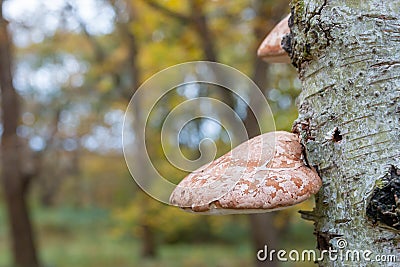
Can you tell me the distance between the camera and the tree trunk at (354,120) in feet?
2.63

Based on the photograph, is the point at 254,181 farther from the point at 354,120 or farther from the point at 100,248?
the point at 100,248

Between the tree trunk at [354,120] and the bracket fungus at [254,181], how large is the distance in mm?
40

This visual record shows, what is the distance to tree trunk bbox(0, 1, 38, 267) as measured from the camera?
736 centimetres

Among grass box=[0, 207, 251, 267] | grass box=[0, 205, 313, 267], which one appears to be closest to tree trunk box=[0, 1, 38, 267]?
grass box=[0, 207, 251, 267]

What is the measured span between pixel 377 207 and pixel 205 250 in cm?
934

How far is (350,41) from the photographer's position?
85 cm

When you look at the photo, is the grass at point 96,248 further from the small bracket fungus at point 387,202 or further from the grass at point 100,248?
the small bracket fungus at point 387,202

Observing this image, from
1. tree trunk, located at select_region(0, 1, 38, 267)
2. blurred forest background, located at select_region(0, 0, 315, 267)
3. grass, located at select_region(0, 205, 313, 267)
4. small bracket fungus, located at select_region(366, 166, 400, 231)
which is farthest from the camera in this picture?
grass, located at select_region(0, 205, 313, 267)

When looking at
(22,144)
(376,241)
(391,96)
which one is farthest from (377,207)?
(22,144)

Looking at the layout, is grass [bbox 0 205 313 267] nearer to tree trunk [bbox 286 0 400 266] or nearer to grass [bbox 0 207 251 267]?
grass [bbox 0 207 251 267]

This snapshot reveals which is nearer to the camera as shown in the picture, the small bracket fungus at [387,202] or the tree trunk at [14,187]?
the small bracket fungus at [387,202]

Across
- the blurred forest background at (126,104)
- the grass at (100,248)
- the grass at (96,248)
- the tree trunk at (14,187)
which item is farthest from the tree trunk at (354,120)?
the grass at (96,248)

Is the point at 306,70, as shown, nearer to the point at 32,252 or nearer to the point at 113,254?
the point at 32,252

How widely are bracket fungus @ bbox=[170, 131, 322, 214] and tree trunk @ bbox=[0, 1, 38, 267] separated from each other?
682cm
